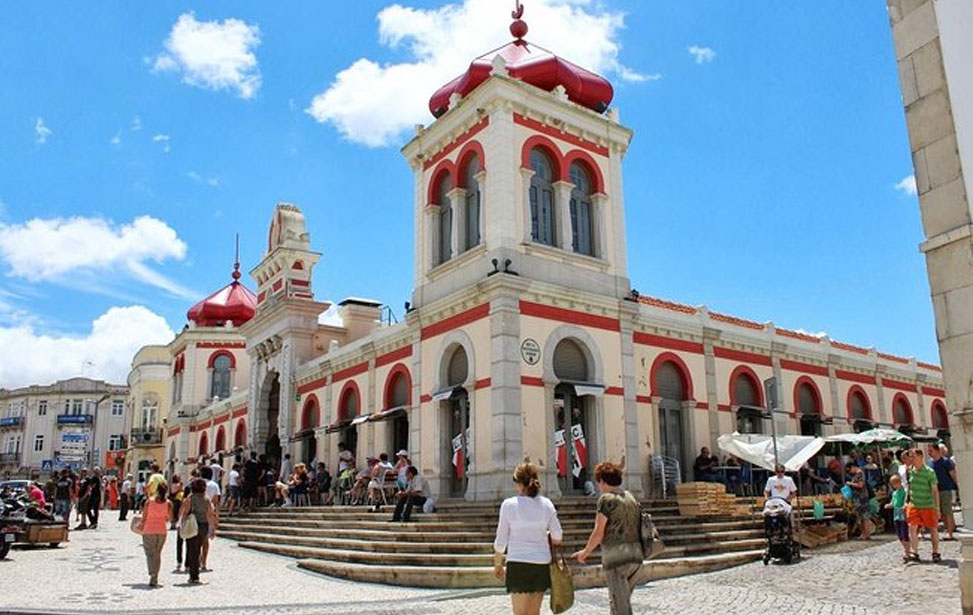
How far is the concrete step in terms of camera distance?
1134cm

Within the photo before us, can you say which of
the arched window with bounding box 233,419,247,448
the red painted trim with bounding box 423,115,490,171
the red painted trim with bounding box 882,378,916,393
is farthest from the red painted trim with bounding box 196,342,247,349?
the red painted trim with bounding box 882,378,916,393

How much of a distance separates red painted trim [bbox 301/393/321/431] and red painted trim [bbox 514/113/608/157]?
11.3 meters

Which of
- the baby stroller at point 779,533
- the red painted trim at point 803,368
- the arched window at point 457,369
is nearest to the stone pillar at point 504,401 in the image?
the arched window at point 457,369

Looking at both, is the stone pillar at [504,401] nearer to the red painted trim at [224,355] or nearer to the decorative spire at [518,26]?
the decorative spire at [518,26]

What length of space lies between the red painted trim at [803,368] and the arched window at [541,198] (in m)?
9.34

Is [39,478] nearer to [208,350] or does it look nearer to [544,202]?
[208,350]

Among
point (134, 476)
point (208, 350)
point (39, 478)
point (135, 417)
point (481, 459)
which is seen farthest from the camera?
point (39, 478)

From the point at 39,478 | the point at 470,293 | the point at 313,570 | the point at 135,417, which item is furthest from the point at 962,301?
the point at 39,478

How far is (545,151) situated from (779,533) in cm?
1015

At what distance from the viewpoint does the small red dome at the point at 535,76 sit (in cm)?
1975

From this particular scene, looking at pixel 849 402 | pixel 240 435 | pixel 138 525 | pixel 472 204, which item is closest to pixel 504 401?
pixel 472 204

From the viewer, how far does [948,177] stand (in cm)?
Result: 767

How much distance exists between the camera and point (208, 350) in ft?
121

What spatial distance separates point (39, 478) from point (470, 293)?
204 feet
